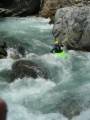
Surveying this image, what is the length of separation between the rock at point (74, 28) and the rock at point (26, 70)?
100 inches

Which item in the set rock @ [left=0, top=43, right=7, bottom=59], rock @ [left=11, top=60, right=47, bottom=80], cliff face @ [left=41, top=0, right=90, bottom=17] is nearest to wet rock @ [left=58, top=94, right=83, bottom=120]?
rock @ [left=11, top=60, right=47, bottom=80]

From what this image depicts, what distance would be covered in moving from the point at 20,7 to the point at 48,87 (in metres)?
10.6

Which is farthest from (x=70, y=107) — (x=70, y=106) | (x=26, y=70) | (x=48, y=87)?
(x=26, y=70)

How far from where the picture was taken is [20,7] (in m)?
17.3

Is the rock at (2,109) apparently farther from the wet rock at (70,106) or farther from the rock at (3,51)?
the rock at (3,51)

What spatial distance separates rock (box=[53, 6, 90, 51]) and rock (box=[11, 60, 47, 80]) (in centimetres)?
255

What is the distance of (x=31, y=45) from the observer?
36.0 feet

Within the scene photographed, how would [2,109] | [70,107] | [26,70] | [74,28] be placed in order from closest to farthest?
1. [2,109]
2. [70,107]
3. [26,70]
4. [74,28]

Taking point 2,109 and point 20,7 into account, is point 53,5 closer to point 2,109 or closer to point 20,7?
point 20,7

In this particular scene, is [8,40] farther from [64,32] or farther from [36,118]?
[36,118]

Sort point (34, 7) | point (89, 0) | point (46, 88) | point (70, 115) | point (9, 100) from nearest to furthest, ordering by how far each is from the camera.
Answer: point (70, 115)
point (9, 100)
point (46, 88)
point (89, 0)
point (34, 7)

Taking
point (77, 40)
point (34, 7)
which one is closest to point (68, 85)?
point (77, 40)

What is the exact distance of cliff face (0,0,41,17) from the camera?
16.9 m

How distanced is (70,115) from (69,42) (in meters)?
5.27
